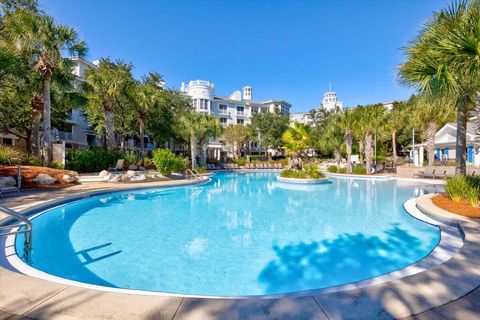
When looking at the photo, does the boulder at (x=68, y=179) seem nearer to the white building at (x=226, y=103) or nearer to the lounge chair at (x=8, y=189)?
the lounge chair at (x=8, y=189)

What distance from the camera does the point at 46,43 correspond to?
A: 15.4 metres

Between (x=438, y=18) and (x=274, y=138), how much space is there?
3640 centimetres

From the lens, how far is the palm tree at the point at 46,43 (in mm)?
14659

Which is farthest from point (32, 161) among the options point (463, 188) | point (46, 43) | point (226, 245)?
point (463, 188)

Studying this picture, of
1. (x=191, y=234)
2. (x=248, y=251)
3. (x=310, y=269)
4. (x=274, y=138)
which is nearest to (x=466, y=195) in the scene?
(x=310, y=269)

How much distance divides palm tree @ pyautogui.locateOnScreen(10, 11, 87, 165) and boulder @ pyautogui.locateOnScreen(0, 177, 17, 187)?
4.95m

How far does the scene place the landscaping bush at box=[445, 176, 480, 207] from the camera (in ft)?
28.4

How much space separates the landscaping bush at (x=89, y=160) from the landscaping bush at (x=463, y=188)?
22611 mm

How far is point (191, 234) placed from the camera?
24.9ft

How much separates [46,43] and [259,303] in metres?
19.9

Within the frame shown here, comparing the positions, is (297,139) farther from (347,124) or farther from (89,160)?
(89,160)

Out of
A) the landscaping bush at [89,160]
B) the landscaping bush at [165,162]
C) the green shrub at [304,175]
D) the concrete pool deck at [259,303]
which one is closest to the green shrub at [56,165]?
the landscaping bush at [89,160]

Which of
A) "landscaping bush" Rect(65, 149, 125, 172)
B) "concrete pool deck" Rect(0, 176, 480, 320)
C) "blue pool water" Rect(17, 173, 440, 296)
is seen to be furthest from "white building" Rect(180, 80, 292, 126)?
"concrete pool deck" Rect(0, 176, 480, 320)

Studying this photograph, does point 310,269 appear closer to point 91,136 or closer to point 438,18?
point 438,18
